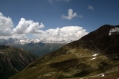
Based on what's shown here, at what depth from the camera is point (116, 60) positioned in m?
198

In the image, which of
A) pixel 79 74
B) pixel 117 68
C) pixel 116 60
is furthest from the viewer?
pixel 116 60

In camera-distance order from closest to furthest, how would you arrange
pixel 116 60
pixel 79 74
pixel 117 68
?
pixel 117 68 < pixel 79 74 < pixel 116 60

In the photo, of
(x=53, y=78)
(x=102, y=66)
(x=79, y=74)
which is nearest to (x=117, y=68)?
(x=102, y=66)

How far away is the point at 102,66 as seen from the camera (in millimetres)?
193750

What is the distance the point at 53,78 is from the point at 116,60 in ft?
283

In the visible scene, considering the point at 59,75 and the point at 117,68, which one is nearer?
the point at 117,68

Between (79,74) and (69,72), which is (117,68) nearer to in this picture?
(79,74)

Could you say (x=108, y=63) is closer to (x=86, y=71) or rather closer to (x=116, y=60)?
(x=116, y=60)

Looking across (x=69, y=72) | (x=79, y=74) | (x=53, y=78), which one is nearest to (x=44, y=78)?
(x=53, y=78)

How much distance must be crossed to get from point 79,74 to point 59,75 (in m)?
26.3

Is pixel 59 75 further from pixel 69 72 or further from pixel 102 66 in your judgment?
pixel 102 66

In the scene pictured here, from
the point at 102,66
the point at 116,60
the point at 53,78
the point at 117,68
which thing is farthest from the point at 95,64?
the point at 53,78

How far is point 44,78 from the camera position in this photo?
19538cm

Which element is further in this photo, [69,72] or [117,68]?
[69,72]
